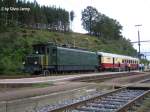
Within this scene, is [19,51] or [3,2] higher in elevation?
[3,2]

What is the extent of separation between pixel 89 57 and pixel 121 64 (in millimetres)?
17306

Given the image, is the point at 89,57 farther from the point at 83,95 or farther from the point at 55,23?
the point at 55,23

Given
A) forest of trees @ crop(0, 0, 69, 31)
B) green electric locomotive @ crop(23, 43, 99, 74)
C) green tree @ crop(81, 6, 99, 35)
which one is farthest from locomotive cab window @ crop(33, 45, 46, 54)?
green tree @ crop(81, 6, 99, 35)

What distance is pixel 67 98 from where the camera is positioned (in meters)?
17.6

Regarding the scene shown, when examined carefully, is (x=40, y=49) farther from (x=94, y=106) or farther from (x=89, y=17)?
(x=89, y=17)

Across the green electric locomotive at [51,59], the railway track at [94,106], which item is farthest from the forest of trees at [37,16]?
the railway track at [94,106]

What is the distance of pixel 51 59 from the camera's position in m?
40.8

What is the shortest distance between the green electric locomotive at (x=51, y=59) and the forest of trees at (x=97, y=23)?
117206 millimetres

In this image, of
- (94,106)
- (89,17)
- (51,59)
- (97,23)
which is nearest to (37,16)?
(89,17)

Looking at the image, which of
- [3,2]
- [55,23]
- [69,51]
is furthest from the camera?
[55,23]

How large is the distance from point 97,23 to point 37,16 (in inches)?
1492

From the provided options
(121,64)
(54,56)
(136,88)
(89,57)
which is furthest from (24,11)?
(136,88)

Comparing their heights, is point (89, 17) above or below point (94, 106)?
above

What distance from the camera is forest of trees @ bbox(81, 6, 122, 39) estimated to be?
165325mm
